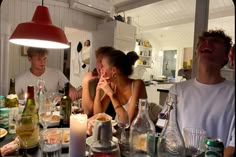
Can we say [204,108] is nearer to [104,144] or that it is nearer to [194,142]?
[194,142]

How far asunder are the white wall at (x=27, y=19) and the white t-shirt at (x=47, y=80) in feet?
0.22

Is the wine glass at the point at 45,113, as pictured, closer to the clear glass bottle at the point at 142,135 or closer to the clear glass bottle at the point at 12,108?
the clear glass bottle at the point at 12,108

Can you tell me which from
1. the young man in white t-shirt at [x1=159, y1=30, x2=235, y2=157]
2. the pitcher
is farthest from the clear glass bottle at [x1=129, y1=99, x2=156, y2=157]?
the young man in white t-shirt at [x1=159, y1=30, x2=235, y2=157]

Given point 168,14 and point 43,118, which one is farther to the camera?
point 168,14

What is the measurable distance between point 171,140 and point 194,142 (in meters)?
0.17

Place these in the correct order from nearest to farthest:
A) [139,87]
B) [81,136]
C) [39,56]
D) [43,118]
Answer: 1. [81,136]
2. [43,118]
3. [139,87]
4. [39,56]

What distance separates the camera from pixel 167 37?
8.29 ft

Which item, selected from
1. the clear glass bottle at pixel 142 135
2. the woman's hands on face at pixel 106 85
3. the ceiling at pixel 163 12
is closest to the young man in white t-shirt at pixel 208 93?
the clear glass bottle at pixel 142 135

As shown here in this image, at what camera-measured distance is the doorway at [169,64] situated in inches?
91.9

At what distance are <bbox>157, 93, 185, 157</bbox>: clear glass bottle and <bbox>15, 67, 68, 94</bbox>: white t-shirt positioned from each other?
1.24 m

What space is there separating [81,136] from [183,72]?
1594 mm

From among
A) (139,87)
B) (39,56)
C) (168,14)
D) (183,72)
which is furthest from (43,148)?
(168,14)

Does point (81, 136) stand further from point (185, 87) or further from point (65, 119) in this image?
point (185, 87)

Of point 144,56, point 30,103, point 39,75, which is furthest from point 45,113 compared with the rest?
point 144,56
